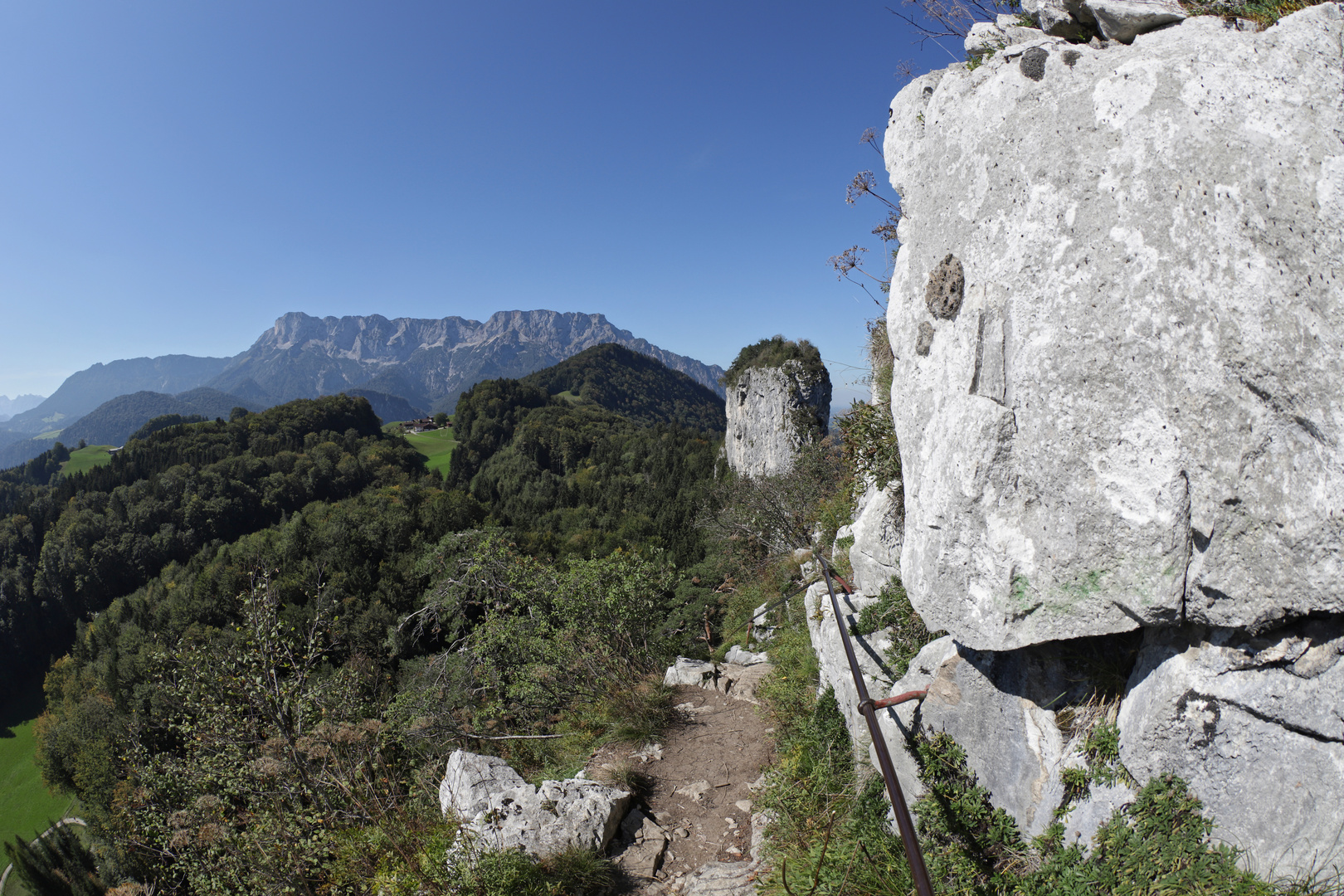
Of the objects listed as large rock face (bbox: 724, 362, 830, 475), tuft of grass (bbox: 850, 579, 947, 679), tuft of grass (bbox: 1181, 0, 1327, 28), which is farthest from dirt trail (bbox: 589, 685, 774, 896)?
large rock face (bbox: 724, 362, 830, 475)

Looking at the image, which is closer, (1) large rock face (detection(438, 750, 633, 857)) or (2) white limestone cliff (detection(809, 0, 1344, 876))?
(2) white limestone cliff (detection(809, 0, 1344, 876))

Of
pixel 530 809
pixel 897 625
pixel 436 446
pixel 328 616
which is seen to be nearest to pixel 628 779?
pixel 530 809

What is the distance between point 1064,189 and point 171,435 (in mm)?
120792

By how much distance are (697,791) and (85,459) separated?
165433 millimetres

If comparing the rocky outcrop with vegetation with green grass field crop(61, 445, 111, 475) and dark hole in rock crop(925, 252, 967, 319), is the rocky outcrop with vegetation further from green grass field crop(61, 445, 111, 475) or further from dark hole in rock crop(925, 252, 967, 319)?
green grass field crop(61, 445, 111, 475)

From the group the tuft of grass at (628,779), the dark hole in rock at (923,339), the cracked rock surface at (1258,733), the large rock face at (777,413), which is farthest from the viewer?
the large rock face at (777,413)

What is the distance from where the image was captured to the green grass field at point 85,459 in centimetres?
10819

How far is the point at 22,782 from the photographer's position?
1677 inches

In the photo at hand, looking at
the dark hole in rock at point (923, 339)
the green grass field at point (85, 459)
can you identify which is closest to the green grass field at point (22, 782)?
the dark hole in rock at point (923, 339)

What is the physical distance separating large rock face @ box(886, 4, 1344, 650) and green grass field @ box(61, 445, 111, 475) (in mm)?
149881

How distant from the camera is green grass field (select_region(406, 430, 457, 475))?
11075cm

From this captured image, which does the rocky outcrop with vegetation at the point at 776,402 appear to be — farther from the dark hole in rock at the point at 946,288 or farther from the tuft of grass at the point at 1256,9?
the tuft of grass at the point at 1256,9

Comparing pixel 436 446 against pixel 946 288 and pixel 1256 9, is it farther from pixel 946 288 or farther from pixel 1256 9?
pixel 1256 9

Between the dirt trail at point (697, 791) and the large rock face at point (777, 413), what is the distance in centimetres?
3171
